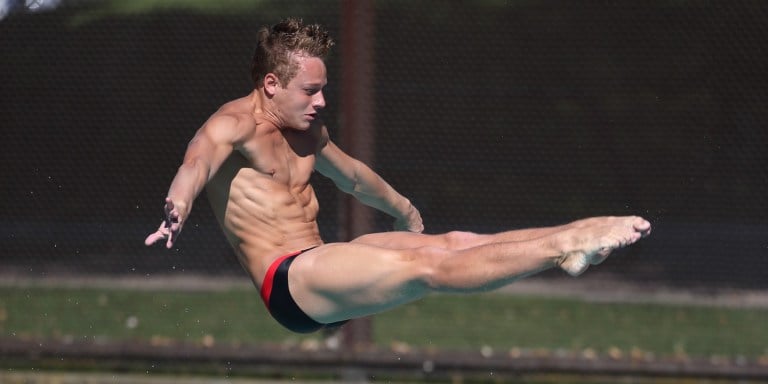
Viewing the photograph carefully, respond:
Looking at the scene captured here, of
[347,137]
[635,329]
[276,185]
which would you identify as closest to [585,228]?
[276,185]

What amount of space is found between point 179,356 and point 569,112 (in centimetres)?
321

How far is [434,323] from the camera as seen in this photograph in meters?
9.24

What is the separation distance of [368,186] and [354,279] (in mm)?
1046

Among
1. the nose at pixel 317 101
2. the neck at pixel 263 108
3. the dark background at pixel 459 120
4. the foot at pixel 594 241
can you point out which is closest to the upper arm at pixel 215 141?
the neck at pixel 263 108

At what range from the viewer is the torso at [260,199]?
4957 millimetres

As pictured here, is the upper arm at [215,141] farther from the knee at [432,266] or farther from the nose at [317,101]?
the knee at [432,266]

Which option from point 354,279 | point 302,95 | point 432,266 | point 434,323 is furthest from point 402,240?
point 434,323

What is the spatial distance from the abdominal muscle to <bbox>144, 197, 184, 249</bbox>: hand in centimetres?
89

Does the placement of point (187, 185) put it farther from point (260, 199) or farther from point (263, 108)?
point (263, 108)

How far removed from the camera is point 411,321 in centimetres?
926

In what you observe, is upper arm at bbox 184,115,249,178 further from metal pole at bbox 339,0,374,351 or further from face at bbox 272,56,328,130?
metal pole at bbox 339,0,374,351

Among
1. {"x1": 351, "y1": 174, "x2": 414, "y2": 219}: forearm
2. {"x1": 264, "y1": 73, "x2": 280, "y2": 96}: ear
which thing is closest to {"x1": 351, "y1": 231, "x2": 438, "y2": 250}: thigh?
{"x1": 351, "y1": 174, "x2": 414, "y2": 219}: forearm

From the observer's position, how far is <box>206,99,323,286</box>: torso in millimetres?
4957

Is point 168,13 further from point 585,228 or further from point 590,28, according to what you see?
point 585,228
